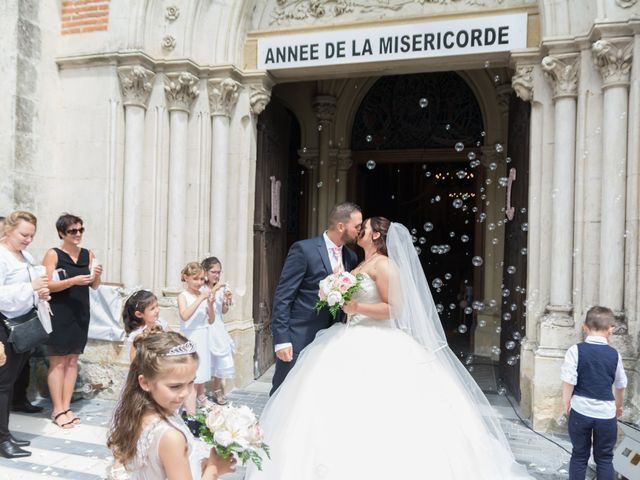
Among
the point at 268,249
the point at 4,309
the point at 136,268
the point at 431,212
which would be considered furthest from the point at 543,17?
the point at 431,212

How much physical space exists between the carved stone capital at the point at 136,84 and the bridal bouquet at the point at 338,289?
156 inches

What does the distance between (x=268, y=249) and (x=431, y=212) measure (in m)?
8.26

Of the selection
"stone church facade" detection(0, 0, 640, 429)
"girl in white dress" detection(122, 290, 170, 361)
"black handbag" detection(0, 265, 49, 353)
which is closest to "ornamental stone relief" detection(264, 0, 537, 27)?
"stone church facade" detection(0, 0, 640, 429)

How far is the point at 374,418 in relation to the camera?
356 cm

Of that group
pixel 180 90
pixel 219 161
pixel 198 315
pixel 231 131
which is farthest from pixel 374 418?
pixel 180 90

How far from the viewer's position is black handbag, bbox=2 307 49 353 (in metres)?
4.74

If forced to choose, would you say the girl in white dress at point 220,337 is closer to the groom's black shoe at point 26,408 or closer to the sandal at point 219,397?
the sandal at point 219,397

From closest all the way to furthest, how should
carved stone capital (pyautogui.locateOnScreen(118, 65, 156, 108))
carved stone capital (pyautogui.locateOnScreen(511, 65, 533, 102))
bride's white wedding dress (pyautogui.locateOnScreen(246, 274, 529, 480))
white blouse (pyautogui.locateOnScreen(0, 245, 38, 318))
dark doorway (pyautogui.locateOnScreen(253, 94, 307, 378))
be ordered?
bride's white wedding dress (pyautogui.locateOnScreen(246, 274, 529, 480)) < white blouse (pyautogui.locateOnScreen(0, 245, 38, 318)) < carved stone capital (pyautogui.locateOnScreen(511, 65, 533, 102)) < carved stone capital (pyautogui.locateOnScreen(118, 65, 156, 108)) < dark doorway (pyautogui.locateOnScreen(253, 94, 307, 378))

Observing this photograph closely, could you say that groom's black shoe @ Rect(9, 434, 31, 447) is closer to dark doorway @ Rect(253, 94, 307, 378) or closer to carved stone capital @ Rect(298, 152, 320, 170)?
dark doorway @ Rect(253, 94, 307, 378)

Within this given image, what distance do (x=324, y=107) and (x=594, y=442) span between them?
7.36 meters

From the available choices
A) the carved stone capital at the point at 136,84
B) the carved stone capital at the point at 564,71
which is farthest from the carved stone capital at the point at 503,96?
the carved stone capital at the point at 136,84

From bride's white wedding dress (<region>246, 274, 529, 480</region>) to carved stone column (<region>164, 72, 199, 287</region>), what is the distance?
10.5 feet

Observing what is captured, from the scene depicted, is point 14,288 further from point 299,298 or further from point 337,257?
point 337,257

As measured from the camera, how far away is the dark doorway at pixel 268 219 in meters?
7.66
